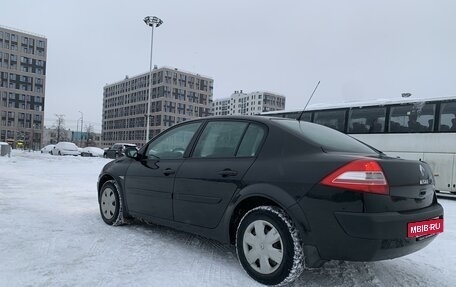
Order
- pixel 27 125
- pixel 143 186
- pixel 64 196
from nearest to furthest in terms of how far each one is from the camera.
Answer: pixel 143 186 < pixel 64 196 < pixel 27 125

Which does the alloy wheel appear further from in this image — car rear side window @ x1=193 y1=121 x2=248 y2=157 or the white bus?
the white bus

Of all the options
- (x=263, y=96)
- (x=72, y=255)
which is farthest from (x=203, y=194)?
(x=263, y=96)

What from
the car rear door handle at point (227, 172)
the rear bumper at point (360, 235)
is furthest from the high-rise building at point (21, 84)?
the rear bumper at point (360, 235)

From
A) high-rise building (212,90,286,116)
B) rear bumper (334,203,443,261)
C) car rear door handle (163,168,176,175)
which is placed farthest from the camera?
high-rise building (212,90,286,116)

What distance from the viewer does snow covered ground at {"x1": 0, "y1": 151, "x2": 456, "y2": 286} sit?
3.69 meters

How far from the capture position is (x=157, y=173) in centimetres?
491

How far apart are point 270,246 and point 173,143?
1999 mm

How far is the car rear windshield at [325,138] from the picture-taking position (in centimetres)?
381

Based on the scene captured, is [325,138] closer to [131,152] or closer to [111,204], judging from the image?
[131,152]

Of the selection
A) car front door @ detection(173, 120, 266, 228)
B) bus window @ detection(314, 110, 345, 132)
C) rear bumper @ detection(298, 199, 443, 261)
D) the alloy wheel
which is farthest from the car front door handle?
bus window @ detection(314, 110, 345, 132)

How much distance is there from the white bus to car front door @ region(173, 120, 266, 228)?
1052 centimetres

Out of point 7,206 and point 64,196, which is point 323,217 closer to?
point 7,206

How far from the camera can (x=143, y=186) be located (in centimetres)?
510

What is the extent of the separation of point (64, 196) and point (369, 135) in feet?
33.3
